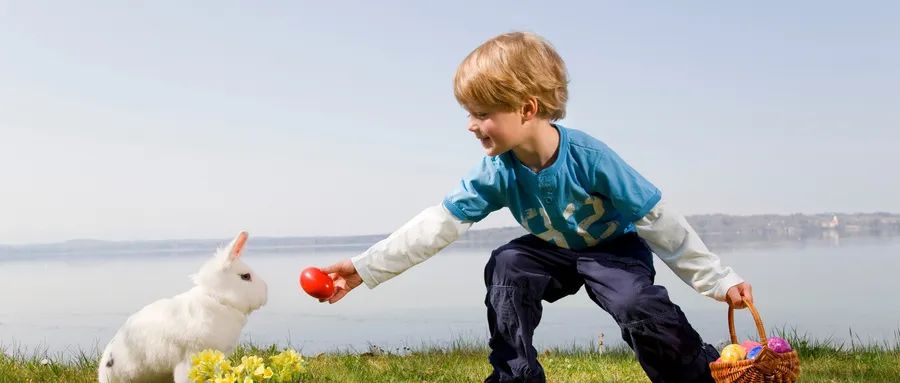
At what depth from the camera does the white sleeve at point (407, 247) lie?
4.02m

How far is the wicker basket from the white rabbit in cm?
203

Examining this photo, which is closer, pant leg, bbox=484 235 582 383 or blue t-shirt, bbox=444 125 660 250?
blue t-shirt, bbox=444 125 660 250

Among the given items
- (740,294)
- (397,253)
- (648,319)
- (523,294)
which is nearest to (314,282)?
(397,253)

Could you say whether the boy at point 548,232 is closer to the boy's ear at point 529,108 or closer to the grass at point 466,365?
the boy's ear at point 529,108

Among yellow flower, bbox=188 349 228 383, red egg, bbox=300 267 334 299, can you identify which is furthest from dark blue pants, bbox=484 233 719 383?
yellow flower, bbox=188 349 228 383

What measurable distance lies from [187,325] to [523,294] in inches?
59.2

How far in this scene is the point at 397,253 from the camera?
13.2 ft

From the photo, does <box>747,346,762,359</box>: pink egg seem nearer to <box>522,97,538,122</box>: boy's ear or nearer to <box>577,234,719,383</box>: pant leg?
<box>577,234,719,383</box>: pant leg

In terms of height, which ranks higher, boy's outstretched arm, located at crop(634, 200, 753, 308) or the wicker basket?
boy's outstretched arm, located at crop(634, 200, 753, 308)

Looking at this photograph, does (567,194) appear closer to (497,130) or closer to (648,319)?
(497,130)

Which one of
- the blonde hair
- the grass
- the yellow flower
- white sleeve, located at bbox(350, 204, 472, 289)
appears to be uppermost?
the blonde hair

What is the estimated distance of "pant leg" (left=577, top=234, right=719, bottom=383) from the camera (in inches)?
148

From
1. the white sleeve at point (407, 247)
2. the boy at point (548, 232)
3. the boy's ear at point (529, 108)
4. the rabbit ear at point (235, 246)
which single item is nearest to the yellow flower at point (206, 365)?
the rabbit ear at point (235, 246)

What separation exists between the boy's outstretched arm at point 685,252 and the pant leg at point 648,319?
144 millimetres
